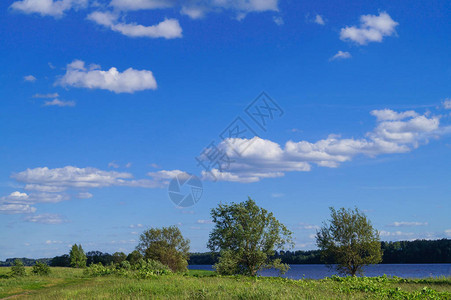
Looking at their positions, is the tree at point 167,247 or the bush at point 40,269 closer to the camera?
the bush at point 40,269

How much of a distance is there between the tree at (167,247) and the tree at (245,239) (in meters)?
32.0

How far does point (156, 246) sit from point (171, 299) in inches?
2419

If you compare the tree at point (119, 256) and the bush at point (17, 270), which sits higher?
the bush at point (17, 270)

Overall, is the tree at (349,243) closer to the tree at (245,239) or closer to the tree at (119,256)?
the tree at (245,239)

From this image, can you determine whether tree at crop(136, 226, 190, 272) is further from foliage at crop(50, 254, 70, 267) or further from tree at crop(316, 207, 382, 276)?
foliage at crop(50, 254, 70, 267)

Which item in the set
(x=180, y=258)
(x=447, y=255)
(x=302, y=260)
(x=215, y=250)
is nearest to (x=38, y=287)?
(x=215, y=250)

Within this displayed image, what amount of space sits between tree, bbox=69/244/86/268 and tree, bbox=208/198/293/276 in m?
77.5

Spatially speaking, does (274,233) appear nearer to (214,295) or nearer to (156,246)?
(214,295)

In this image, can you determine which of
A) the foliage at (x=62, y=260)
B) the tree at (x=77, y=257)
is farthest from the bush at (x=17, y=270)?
the foliage at (x=62, y=260)

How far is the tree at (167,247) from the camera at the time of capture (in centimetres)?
7569

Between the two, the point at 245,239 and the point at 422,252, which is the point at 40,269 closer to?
the point at 245,239

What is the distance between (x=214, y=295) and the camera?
1814 centimetres

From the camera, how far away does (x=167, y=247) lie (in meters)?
78.2

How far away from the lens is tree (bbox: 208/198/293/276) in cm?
4369
